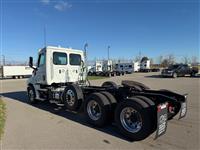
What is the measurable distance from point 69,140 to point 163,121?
2227 mm

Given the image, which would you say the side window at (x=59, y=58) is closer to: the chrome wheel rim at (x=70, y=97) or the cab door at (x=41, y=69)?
the cab door at (x=41, y=69)

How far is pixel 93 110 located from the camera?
19.2 ft

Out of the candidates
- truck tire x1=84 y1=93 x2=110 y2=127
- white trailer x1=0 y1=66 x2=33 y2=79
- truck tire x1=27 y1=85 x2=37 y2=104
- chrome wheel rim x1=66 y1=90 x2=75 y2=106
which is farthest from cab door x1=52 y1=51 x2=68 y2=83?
white trailer x1=0 y1=66 x2=33 y2=79

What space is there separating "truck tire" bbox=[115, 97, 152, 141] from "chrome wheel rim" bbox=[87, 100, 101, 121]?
2.79 feet

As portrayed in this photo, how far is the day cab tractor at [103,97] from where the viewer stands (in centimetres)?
444

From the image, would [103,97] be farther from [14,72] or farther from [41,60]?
[14,72]

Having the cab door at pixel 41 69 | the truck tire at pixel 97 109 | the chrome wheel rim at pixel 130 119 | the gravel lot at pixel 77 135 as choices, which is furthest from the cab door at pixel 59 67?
the chrome wheel rim at pixel 130 119

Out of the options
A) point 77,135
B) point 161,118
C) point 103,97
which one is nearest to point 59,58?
point 103,97

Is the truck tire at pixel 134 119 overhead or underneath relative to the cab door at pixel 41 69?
underneath

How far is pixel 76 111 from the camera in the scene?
7176 millimetres

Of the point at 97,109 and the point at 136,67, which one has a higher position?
the point at 136,67

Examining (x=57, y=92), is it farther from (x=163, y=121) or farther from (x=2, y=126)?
(x=163, y=121)

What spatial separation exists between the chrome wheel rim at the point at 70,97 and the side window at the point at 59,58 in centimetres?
209

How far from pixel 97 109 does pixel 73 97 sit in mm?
1392
